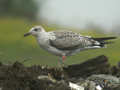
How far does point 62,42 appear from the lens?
11914 mm

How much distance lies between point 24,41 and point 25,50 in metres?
2.15

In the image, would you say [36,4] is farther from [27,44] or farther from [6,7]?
[27,44]

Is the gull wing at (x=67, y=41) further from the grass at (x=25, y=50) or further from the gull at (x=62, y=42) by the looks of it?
the grass at (x=25, y=50)

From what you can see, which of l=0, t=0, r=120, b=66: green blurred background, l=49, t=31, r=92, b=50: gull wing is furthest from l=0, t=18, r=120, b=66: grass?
l=49, t=31, r=92, b=50: gull wing

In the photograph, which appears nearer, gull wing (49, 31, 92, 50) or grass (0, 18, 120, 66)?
gull wing (49, 31, 92, 50)

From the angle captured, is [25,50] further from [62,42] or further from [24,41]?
[62,42]

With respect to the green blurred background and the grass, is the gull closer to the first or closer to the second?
the green blurred background

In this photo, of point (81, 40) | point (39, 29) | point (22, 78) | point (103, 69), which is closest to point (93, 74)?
point (103, 69)

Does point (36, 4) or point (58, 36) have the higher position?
point (36, 4)

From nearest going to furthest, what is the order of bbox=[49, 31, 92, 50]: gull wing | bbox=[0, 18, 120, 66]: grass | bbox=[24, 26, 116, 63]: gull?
bbox=[24, 26, 116, 63]: gull → bbox=[49, 31, 92, 50]: gull wing → bbox=[0, 18, 120, 66]: grass

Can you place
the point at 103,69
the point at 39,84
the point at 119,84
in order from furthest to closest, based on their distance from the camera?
the point at 103,69, the point at 119,84, the point at 39,84

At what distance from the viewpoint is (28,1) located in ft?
105

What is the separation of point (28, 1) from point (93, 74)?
21312 mm

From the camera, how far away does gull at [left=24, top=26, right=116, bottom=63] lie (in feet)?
37.8
